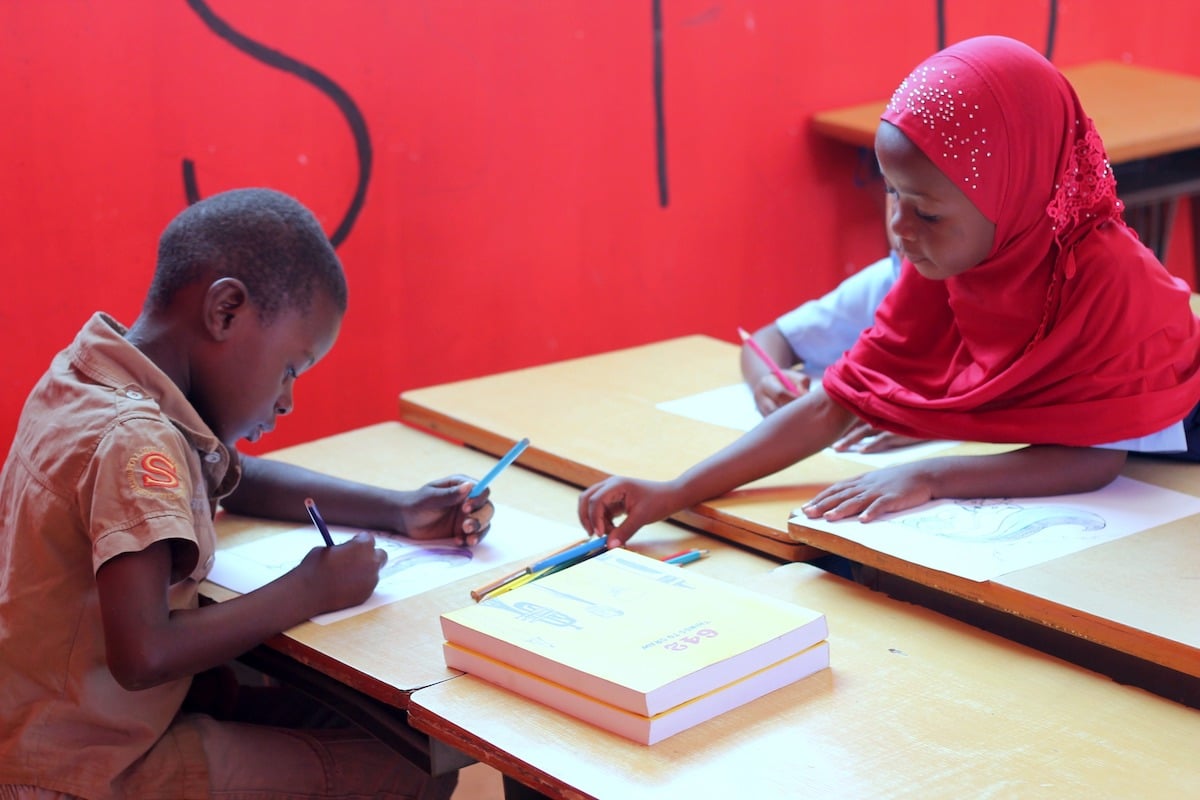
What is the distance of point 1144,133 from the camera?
11.3ft

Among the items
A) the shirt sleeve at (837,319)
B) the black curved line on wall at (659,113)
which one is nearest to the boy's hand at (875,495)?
the shirt sleeve at (837,319)

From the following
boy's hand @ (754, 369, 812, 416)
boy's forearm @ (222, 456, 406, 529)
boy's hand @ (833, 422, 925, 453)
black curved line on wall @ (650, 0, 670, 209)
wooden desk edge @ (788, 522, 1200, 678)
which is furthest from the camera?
black curved line on wall @ (650, 0, 670, 209)

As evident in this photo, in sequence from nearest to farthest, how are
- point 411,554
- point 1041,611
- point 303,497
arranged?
1. point 1041,611
2. point 411,554
3. point 303,497


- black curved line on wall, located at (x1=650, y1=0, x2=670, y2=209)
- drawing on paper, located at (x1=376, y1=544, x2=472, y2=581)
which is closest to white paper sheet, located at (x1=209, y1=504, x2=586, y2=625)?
drawing on paper, located at (x1=376, y1=544, x2=472, y2=581)

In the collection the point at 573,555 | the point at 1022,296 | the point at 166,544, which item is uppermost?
the point at 1022,296

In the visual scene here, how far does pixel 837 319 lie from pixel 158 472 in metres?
1.26

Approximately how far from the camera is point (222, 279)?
4.82ft

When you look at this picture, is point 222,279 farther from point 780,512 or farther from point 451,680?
point 780,512

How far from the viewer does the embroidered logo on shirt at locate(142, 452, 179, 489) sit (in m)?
1.32

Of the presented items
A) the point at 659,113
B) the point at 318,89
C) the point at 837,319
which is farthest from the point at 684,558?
the point at 659,113

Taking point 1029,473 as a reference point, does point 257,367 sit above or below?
above

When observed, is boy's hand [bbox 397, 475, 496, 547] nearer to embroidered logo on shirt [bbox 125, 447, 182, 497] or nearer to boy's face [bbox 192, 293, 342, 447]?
boy's face [bbox 192, 293, 342, 447]

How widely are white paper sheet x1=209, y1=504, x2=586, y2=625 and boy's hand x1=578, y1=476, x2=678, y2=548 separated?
0.04 m

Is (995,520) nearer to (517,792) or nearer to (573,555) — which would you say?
(573,555)
